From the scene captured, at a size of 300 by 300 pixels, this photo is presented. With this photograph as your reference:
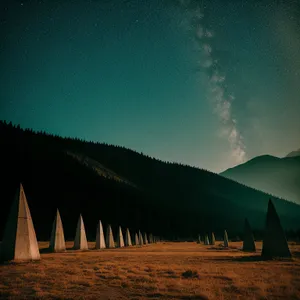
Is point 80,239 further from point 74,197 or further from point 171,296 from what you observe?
point 74,197

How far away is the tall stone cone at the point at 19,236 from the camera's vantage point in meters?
14.3

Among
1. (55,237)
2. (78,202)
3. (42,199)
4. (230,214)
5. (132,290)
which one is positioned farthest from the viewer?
(230,214)

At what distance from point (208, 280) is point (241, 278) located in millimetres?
1351

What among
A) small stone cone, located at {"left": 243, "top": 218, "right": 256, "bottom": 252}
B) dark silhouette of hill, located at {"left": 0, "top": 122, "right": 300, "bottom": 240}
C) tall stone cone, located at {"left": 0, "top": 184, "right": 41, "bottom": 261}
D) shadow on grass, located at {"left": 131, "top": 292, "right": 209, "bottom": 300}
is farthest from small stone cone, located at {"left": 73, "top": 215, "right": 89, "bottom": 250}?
dark silhouette of hill, located at {"left": 0, "top": 122, "right": 300, "bottom": 240}

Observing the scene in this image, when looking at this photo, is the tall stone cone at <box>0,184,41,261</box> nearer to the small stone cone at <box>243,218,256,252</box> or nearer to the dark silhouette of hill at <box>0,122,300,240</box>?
the small stone cone at <box>243,218,256,252</box>

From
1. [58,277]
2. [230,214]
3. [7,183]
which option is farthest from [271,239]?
[230,214]

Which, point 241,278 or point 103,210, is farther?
point 103,210

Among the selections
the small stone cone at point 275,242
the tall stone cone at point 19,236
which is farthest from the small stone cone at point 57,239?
the small stone cone at point 275,242

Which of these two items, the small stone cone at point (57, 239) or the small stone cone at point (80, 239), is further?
the small stone cone at point (80, 239)

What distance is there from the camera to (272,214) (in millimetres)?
18266

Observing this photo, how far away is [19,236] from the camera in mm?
14523

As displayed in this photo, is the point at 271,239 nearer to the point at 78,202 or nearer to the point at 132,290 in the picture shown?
the point at 132,290

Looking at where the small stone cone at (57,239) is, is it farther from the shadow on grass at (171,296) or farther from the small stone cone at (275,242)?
the shadow on grass at (171,296)

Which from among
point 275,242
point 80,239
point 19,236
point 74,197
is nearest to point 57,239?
point 80,239
